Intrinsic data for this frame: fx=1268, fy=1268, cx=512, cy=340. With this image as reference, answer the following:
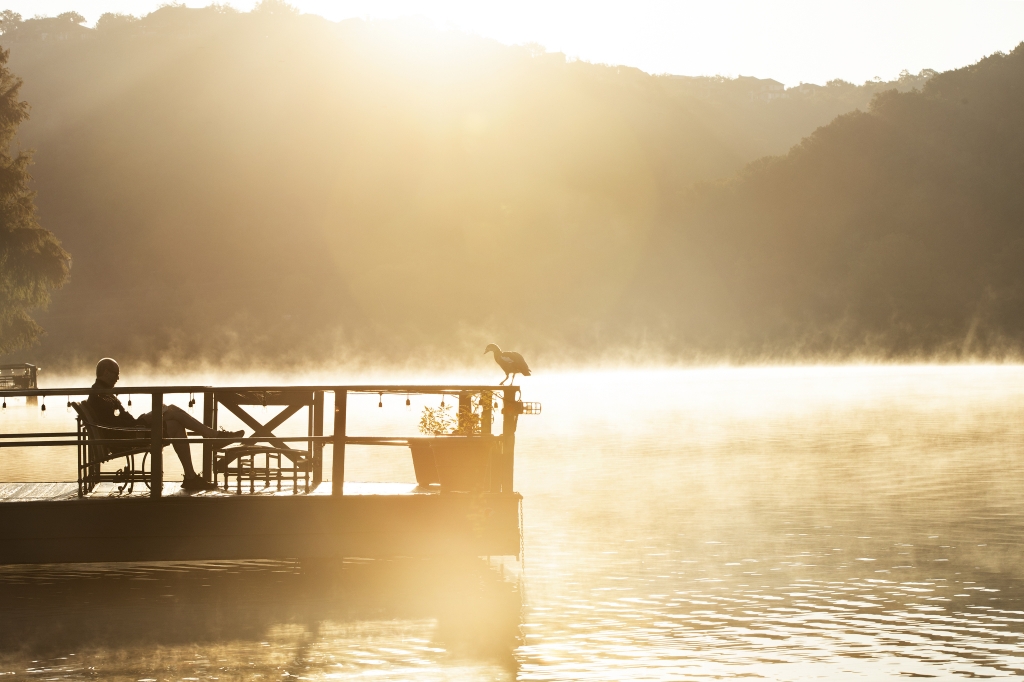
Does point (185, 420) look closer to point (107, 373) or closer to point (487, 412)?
point (107, 373)

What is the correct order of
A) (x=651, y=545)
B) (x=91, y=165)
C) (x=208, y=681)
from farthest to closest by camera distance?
(x=91, y=165)
(x=651, y=545)
(x=208, y=681)

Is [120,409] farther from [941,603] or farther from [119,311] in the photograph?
[119,311]

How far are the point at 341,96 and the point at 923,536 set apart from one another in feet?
440

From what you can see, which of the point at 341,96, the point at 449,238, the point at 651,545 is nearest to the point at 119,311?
the point at 449,238

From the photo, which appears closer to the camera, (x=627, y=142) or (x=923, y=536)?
(x=923, y=536)

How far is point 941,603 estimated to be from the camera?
11.7m

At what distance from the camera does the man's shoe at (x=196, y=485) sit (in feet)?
41.8

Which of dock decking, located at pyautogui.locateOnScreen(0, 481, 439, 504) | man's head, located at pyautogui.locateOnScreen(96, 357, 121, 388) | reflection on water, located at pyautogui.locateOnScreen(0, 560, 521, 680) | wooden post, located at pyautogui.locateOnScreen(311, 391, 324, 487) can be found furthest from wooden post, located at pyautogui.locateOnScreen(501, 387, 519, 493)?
man's head, located at pyautogui.locateOnScreen(96, 357, 121, 388)

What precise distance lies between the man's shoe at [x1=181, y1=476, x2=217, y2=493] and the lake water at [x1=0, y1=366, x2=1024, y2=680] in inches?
37.0

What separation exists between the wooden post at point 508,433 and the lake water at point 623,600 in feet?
3.69

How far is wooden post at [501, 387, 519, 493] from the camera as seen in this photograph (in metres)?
12.1

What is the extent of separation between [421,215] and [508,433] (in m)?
111

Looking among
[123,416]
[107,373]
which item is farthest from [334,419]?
[107,373]

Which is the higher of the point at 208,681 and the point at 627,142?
the point at 627,142
